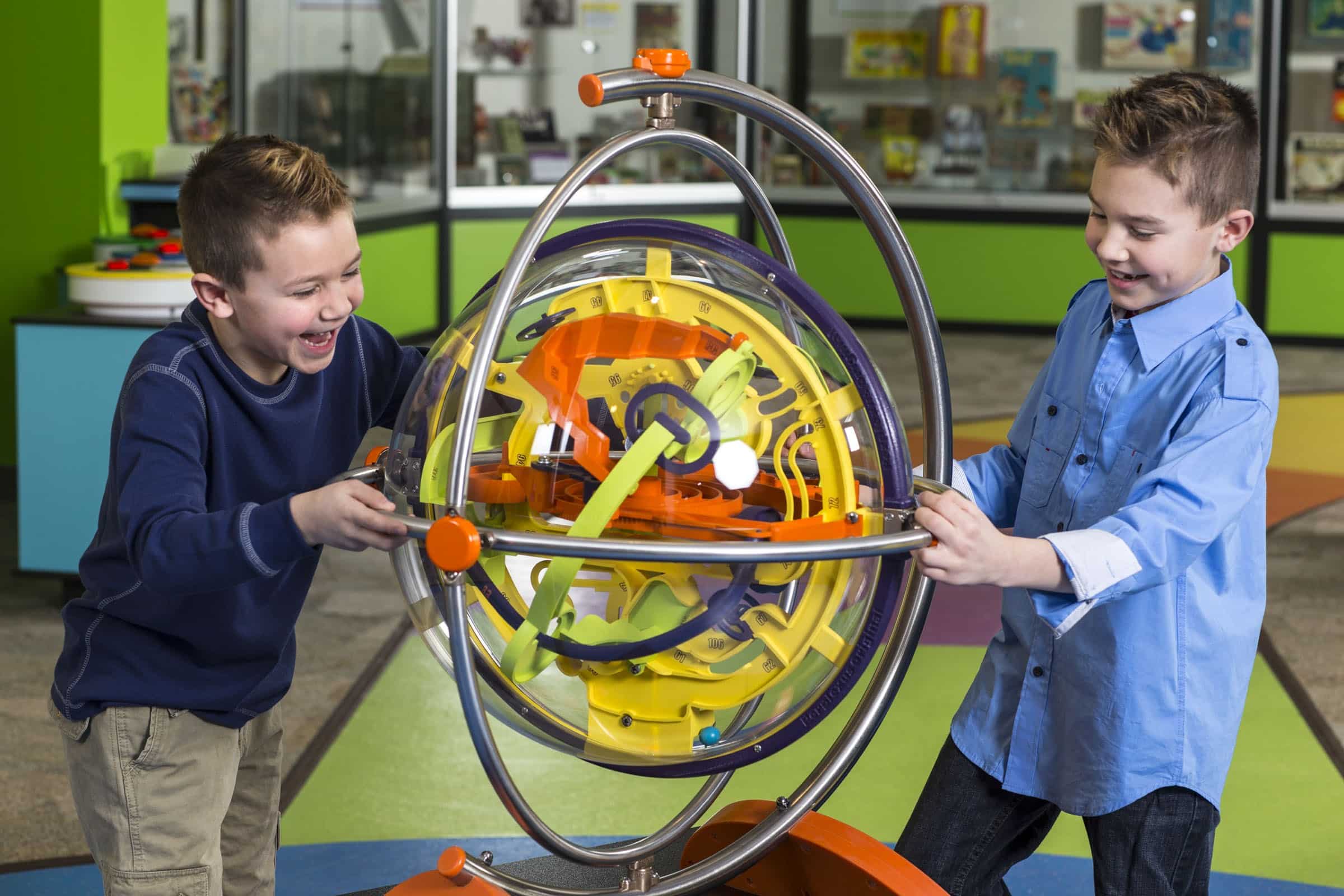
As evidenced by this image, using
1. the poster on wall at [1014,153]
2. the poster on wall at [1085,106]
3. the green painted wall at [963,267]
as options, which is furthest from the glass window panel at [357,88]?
the poster on wall at [1085,106]

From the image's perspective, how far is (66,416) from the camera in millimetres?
3408

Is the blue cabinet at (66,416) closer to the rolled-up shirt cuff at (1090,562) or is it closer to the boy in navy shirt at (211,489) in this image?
the boy in navy shirt at (211,489)

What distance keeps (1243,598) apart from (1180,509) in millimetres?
209

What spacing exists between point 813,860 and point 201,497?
688 mm

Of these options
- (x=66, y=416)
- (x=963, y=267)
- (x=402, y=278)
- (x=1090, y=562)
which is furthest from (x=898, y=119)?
(x=1090, y=562)

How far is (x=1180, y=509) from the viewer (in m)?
1.34

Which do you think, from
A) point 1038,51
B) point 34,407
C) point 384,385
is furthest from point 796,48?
point 384,385

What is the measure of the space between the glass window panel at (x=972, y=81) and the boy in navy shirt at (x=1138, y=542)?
20.9ft

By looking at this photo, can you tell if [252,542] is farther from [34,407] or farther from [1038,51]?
[1038,51]

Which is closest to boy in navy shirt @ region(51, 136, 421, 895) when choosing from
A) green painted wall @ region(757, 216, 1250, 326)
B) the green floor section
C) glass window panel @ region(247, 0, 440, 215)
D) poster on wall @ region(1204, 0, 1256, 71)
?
the green floor section

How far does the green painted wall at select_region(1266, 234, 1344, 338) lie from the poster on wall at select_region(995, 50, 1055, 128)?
1324mm

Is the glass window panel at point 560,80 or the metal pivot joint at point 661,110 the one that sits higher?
the glass window panel at point 560,80

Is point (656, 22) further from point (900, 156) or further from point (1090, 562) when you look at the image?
point (1090, 562)

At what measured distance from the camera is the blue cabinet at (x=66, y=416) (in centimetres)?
340
